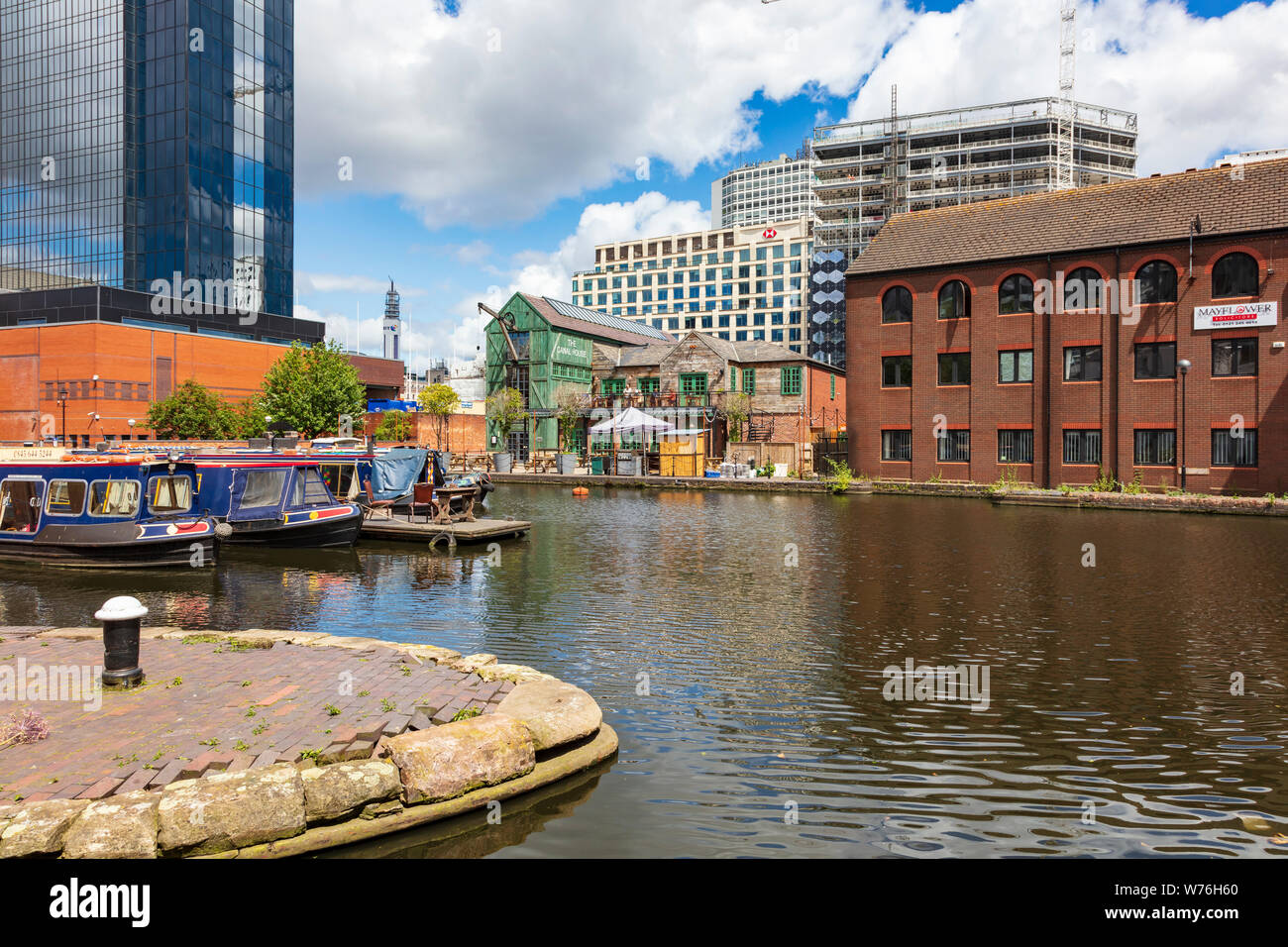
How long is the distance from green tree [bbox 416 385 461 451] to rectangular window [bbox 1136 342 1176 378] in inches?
1969

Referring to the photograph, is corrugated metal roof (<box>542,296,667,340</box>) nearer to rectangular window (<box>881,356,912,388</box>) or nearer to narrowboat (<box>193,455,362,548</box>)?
rectangular window (<box>881,356,912,388</box>)

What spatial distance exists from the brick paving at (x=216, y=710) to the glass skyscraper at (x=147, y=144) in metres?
74.3

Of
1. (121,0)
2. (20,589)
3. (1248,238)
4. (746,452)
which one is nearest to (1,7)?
(121,0)

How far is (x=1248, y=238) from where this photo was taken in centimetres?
3419

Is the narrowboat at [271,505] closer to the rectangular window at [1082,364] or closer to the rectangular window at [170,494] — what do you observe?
the rectangular window at [170,494]

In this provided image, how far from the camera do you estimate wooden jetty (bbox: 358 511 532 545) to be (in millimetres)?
22734

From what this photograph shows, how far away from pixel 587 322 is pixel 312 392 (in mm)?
27837

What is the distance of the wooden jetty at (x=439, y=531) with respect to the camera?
22734 mm

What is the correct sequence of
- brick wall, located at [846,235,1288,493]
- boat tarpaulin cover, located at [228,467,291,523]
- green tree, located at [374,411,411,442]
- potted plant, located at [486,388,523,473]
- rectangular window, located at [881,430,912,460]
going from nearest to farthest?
boat tarpaulin cover, located at [228,467,291,523], brick wall, located at [846,235,1288,493], rectangular window, located at [881,430,912,460], potted plant, located at [486,388,523,473], green tree, located at [374,411,411,442]

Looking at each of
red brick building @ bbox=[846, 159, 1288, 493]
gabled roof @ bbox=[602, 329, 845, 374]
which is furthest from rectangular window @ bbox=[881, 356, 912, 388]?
gabled roof @ bbox=[602, 329, 845, 374]

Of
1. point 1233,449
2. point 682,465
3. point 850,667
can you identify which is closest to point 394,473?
point 850,667

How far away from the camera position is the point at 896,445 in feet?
142

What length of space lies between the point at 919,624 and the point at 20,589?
18322 millimetres
